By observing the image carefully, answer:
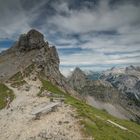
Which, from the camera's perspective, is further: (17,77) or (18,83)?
(17,77)

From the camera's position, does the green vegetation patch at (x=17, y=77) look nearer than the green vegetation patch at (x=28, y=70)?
Yes

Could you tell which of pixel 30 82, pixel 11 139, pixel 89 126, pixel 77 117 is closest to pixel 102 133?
pixel 89 126

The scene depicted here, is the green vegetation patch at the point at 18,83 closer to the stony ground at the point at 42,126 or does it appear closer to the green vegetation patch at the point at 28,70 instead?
the green vegetation patch at the point at 28,70

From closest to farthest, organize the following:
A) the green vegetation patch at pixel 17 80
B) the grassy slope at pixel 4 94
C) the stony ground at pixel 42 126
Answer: the stony ground at pixel 42 126 → the grassy slope at pixel 4 94 → the green vegetation patch at pixel 17 80

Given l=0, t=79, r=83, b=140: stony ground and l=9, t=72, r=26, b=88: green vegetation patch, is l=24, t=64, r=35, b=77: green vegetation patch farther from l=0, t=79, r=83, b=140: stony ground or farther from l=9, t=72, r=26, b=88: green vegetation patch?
l=0, t=79, r=83, b=140: stony ground

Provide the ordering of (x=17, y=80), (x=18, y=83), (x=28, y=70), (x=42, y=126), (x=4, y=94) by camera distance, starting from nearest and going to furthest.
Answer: (x=42, y=126)
(x=4, y=94)
(x=18, y=83)
(x=17, y=80)
(x=28, y=70)

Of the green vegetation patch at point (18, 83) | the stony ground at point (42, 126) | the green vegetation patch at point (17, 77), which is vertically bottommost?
the stony ground at point (42, 126)

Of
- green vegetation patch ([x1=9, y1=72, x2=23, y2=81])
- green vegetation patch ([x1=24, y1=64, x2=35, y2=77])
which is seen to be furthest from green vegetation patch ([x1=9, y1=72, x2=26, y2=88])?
green vegetation patch ([x1=24, y1=64, x2=35, y2=77])

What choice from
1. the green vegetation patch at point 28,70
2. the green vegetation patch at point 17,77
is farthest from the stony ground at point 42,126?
the green vegetation patch at point 28,70

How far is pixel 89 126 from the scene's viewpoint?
57.4 m

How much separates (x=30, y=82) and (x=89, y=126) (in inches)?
4079

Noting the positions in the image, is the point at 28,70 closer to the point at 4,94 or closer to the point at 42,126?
the point at 4,94

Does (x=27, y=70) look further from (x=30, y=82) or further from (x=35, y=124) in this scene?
(x=35, y=124)

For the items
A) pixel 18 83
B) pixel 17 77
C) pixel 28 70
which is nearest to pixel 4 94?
pixel 18 83
